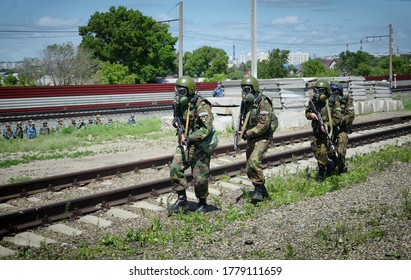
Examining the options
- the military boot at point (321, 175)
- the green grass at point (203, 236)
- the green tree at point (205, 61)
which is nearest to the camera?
the green grass at point (203, 236)

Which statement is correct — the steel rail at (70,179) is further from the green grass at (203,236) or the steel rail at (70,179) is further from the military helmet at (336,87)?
the military helmet at (336,87)

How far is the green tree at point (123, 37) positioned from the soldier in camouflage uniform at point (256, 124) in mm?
5362

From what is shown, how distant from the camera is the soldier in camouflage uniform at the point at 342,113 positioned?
10.2 meters

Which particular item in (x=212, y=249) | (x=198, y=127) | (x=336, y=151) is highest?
(x=198, y=127)

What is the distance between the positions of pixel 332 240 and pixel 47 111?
→ 1763 centimetres

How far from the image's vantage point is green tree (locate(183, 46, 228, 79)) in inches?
2334

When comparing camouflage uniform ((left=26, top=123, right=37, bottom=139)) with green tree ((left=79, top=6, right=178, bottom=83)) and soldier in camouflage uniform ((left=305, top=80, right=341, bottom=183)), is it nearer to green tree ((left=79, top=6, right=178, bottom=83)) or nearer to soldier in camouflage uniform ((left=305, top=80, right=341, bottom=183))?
green tree ((left=79, top=6, right=178, bottom=83))

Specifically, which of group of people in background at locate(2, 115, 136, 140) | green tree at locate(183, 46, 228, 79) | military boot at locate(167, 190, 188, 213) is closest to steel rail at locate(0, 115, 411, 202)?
military boot at locate(167, 190, 188, 213)

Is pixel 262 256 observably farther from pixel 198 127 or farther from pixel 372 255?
pixel 198 127

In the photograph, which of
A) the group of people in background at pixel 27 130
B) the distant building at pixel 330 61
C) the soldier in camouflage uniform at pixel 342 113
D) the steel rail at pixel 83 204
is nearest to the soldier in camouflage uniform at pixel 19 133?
the group of people in background at pixel 27 130

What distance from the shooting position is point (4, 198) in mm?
9070

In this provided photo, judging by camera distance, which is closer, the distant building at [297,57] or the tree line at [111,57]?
the tree line at [111,57]

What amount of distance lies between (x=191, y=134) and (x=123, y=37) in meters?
8.93

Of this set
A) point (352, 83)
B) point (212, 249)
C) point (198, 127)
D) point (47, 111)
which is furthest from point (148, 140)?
point (352, 83)
